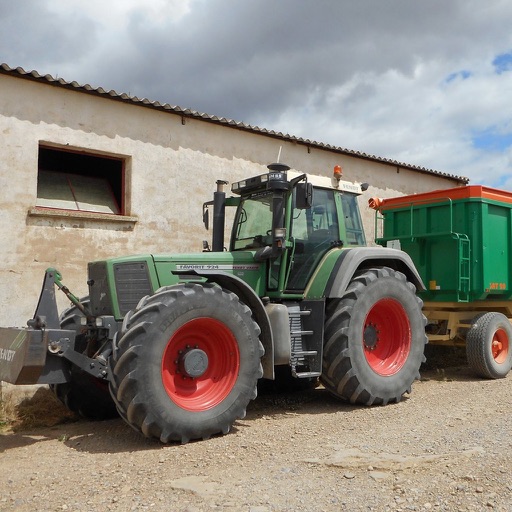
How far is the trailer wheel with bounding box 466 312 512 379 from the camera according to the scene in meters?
7.82

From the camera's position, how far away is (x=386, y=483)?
383 cm

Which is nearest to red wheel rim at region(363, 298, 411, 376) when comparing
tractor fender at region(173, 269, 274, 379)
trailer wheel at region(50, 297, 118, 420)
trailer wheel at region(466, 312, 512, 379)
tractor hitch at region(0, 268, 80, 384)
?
tractor fender at region(173, 269, 274, 379)

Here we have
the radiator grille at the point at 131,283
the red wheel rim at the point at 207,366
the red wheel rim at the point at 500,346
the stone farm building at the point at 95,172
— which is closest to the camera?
the red wheel rim at the point at 207,366

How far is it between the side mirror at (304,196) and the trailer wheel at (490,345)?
347cm

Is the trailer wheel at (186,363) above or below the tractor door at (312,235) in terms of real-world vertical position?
below

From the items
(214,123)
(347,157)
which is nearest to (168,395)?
(214,123)

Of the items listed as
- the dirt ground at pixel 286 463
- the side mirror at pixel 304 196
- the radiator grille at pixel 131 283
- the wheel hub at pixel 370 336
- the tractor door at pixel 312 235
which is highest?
the side mirror at pixel 304 196

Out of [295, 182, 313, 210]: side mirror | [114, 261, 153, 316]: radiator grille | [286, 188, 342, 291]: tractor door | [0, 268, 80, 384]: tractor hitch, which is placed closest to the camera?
[0, 268, 80, 384]: tractor hitch

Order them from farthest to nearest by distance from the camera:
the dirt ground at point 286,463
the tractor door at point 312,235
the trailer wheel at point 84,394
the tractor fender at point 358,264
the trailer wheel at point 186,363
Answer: the tractor door at point 312,235
the tractor fender at point 358,264
the trailer wheel at point 84,394
the trailer wheel at point 186,363
the dirt ground at point 286,463

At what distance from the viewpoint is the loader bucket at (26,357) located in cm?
474

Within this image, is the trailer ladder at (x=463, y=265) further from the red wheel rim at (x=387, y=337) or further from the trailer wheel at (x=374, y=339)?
the red wheel rim at (x=387, y=337)

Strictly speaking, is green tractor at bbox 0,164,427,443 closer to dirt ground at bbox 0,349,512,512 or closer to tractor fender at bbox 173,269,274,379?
tractor fender at bbox 173,269,274,379

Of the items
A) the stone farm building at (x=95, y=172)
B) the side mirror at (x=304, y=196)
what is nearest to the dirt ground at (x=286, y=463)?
the side mirror at (x=304, y=196)

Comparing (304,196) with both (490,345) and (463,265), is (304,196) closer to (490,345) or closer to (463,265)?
(463,265)
